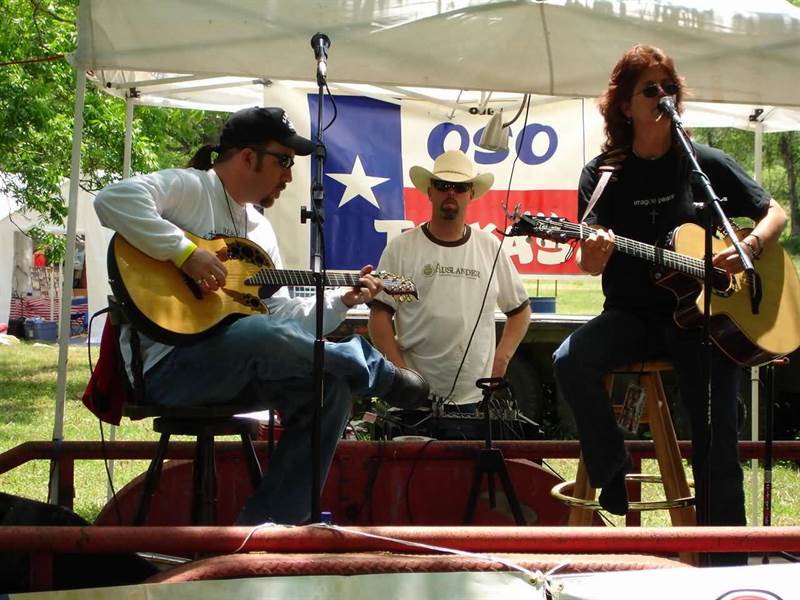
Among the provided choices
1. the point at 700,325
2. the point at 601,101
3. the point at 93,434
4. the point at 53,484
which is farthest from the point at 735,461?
the point at 93,434

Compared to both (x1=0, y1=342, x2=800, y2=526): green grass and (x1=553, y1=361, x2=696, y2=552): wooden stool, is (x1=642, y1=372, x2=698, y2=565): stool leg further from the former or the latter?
(x1=0, y1=342, x2=800, y2=526): green grass

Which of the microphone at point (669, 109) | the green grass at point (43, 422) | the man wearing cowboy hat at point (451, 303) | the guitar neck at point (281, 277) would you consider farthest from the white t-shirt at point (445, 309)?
the green grass at point (43, 422)

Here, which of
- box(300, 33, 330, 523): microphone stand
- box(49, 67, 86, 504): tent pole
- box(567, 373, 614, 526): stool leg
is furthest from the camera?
box(49, 67, 86, 504): tent pole

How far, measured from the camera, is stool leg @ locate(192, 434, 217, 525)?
3.41 metres

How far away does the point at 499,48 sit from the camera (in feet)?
13.2

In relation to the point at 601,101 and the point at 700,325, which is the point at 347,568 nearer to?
the point at 700,325

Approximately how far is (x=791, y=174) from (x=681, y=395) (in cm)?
3045

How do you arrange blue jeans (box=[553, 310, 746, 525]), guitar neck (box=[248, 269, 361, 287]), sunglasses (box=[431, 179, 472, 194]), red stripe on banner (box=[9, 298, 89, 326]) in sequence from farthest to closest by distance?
red stripe on banner (box=[9, 298, 89, 326])
sunglasses (box=[431, 179, 472, 194])
guitar neck (box=[248, 269, 361, 287])
blue jeans (box=[553, 310, 746, 525])

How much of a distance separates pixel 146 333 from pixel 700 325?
190 centimetres

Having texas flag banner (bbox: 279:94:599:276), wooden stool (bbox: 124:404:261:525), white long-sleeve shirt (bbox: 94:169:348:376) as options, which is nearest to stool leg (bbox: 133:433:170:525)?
wooden stool (bbox: 124:404:261:525)

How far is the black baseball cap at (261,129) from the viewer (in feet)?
11.6

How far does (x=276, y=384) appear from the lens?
320cm

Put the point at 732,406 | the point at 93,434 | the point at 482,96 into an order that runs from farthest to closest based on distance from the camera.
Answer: the point at 93,434
the point at 482,96
the point at 732,406

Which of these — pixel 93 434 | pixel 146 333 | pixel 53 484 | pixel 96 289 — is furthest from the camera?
pixel 96 289
